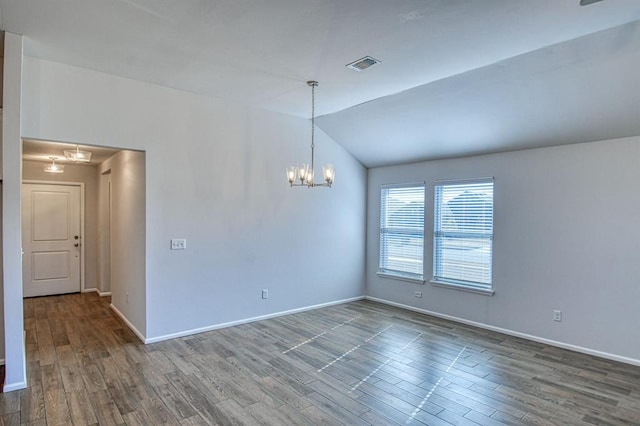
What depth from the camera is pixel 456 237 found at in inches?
218

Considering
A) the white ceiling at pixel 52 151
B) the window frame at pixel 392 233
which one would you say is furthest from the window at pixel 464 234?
the white ceiling at pixel 52 151

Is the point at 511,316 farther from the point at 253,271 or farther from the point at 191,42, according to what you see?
the point at 191,42

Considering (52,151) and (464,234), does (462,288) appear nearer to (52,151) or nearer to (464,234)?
(464,234)

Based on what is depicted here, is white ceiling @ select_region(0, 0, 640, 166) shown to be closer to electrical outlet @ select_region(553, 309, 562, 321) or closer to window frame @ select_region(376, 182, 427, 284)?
window frame @ select_region(376, 182, 427, 284)

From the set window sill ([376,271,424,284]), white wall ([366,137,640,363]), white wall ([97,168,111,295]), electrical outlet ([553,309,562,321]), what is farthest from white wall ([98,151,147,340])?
electrical outlet ([553,309,562,321])

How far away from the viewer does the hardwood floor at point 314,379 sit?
2.90m

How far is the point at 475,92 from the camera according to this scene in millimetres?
4086

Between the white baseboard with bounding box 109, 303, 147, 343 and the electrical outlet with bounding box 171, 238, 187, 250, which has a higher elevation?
the electrical outlet with bounding box 171, 238, 187, 250

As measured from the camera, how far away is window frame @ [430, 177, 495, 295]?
16.9 feet

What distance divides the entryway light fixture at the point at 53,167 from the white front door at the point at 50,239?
388mm

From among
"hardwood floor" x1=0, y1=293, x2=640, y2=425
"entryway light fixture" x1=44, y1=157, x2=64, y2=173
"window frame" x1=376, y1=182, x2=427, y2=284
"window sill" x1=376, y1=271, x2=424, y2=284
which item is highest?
"entryway light fixture" x1=44, y1=157, x2=64, y2=173

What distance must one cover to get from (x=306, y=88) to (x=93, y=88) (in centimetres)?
235

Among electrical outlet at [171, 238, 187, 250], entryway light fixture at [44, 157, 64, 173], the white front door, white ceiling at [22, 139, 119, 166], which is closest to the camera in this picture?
electrical outlet at [171, 238, 187, 250]

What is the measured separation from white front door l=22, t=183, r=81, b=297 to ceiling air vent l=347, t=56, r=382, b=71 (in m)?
6.35
